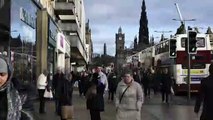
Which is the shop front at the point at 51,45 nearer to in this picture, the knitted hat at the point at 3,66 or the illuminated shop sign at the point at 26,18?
the illuminated shop sign at the point at 26,18

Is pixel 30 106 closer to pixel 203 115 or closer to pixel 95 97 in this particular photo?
pixel 203 115

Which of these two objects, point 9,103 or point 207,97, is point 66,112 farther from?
point 9,103

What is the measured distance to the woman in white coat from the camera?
10609 mm

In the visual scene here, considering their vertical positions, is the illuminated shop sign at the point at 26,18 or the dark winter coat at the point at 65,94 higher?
the illuminated shop sign at the point at 26,18

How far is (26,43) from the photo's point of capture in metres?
18.7

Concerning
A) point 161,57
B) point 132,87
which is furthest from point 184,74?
point 132,87

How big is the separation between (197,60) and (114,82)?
31.7 feet

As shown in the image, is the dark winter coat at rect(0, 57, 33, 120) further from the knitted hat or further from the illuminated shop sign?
the illuminated shop sign

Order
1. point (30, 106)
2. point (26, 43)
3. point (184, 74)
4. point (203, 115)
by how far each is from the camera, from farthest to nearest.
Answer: point (184, 74), point (26, 43), point (203, 115), point (30, 106)

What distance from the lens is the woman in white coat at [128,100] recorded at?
10609 mm

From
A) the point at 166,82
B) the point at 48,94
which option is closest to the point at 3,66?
the point at 48,94

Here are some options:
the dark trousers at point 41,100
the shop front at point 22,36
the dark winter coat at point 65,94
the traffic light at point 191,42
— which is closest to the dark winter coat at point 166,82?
the traffic light at point 191,42

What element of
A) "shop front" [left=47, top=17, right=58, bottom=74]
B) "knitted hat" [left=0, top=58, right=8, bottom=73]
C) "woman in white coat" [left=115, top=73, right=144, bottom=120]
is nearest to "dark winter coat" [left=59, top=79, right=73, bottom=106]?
"woman in white coat" [left=115, top=73, right=144, bottom=120]

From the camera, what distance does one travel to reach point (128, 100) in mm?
10711
